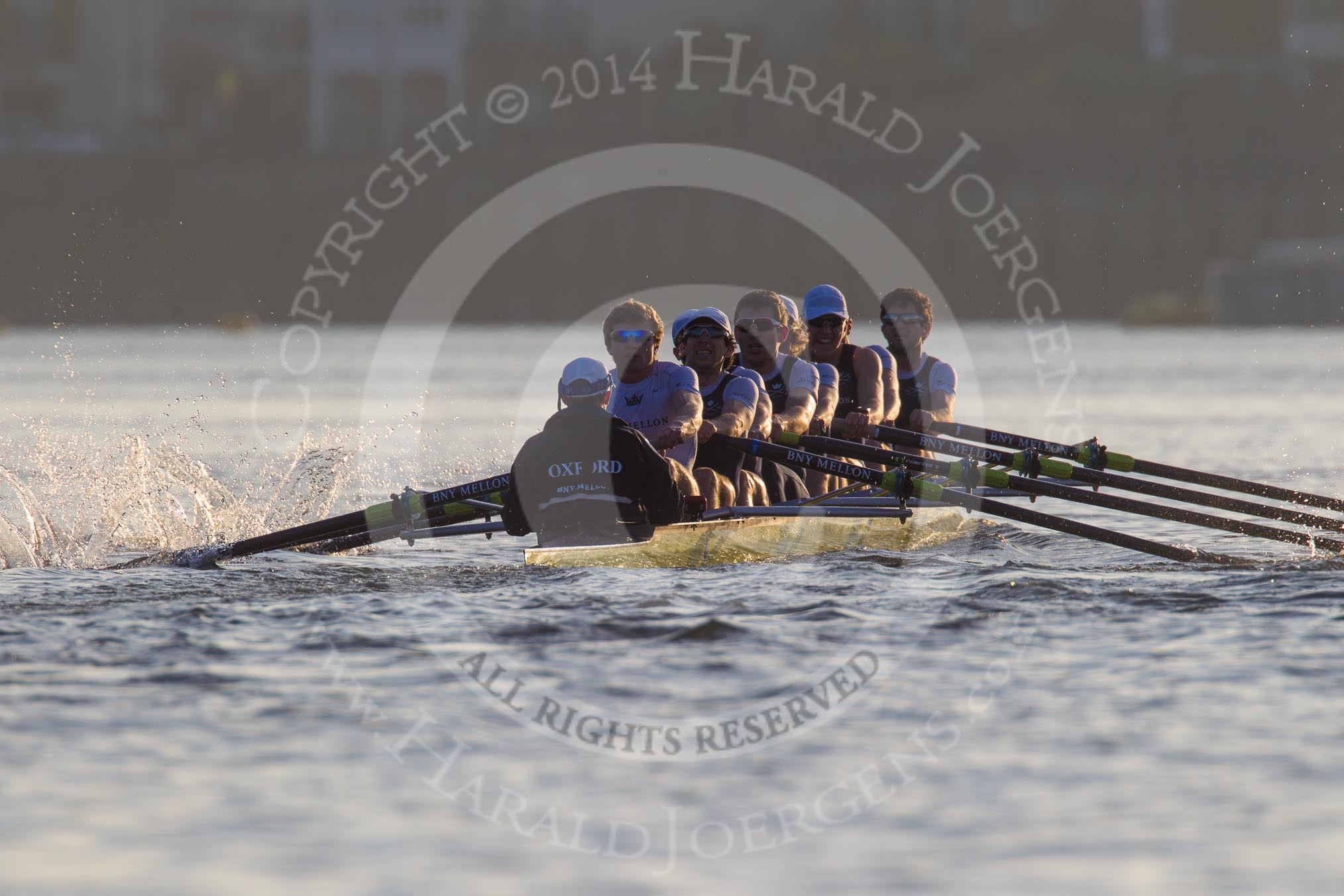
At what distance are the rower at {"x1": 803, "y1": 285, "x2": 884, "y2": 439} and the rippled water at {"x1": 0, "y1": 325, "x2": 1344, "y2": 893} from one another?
6.71 ft

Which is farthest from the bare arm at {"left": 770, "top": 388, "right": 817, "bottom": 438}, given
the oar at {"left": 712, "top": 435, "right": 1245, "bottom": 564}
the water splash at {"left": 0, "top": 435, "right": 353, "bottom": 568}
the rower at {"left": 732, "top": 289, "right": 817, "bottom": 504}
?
the water splash at {"left": 0, "top": 435, "right": 353, "bottom": 568}

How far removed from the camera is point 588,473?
35.5 ft

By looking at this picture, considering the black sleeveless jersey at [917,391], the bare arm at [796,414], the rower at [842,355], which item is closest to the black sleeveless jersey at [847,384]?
the rower at [842,355]

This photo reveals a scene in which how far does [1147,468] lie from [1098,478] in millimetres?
814

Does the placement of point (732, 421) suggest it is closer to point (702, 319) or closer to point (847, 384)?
point (702, 319)

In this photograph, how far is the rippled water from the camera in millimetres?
6148

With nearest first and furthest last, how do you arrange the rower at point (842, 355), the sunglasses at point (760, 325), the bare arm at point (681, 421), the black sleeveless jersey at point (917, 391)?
the bare arm at point (681, 421) → the sunglasses at point (760, 325) → the rower at point (842, 355) → the black sleeveless jersey at point (917, 391)

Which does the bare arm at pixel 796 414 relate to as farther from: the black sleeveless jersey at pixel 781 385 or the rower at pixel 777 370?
the black sleeveless jersey at pixel 781 385

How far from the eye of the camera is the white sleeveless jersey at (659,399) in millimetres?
12125

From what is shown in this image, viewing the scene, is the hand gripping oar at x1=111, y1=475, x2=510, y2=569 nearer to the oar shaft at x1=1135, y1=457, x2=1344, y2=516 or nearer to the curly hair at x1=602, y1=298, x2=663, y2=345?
the curly hair at x1=602, y1=298, x2=663, y2=345

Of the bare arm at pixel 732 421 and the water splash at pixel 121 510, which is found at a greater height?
the bare arm at pixel 732 421

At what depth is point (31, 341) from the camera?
58.2m

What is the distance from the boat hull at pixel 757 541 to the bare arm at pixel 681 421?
2.08ft

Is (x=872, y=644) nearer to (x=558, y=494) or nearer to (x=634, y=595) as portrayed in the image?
(x=634, y=595)
